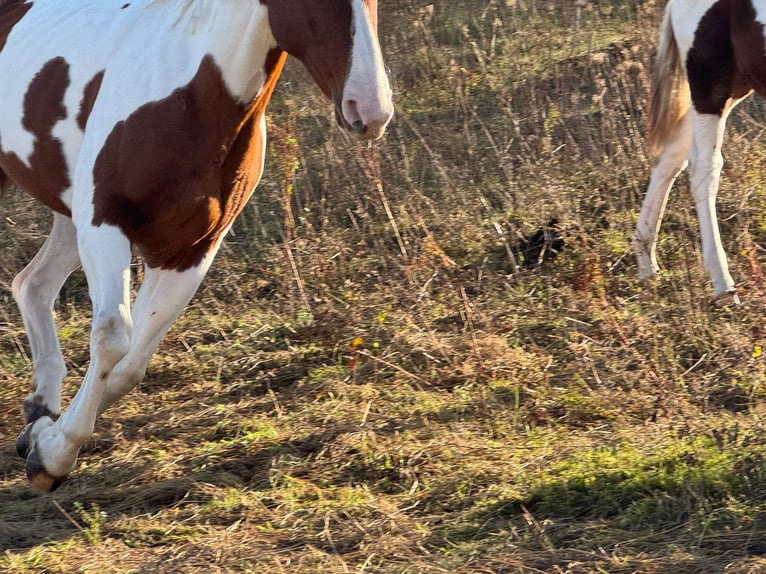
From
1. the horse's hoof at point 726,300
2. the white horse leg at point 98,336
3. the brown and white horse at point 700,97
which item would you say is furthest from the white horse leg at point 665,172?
the white horse leg at point 98,336

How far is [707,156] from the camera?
5402 millimetres

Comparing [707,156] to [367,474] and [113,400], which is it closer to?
[367,474]

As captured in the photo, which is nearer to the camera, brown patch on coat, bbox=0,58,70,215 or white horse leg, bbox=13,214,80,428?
brown patch on coat, bbox=0,58,70,215

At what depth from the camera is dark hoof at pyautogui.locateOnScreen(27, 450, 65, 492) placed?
3506 mm

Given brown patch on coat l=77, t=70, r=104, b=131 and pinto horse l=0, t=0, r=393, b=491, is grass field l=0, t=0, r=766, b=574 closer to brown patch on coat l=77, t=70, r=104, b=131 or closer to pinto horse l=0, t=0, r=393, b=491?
pinto horse l=0, t=0, r=393, b=491

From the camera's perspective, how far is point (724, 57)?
5281 mm

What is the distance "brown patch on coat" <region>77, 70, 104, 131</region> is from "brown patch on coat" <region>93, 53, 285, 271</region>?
0.28 meters

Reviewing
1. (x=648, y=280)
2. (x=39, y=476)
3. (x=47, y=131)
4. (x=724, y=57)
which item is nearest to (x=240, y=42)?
(x=47, y=131)

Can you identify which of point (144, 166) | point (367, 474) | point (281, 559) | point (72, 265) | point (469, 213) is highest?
point (144, 166)

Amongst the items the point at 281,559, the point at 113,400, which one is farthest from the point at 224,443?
the point at 281,559

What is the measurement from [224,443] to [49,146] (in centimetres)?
118

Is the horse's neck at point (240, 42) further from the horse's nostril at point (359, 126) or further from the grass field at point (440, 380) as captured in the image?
the grass field at point (440, 380)

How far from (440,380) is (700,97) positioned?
2.00m

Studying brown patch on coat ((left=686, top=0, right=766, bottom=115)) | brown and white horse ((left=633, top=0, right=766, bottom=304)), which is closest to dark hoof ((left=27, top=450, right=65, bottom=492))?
brown and white horse ((left=633, top=0, right=766, bottom=304))
